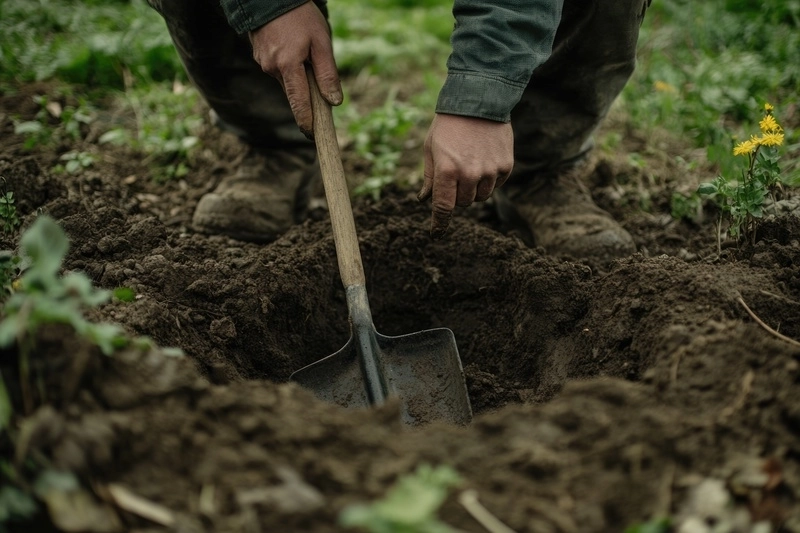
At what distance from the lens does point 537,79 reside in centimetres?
269

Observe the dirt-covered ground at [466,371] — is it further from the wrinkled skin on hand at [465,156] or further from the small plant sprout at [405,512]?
the wrinkled skin on hand at [465,156]

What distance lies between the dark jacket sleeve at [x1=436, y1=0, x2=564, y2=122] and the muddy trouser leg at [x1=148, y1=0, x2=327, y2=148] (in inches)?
31.8

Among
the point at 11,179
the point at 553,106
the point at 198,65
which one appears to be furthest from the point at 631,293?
the point at 11,179

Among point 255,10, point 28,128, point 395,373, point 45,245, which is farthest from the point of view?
point 28,128

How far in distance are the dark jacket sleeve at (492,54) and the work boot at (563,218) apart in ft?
2.63

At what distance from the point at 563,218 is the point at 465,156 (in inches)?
36.1

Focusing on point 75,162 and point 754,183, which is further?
point 75,162

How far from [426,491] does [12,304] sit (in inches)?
32.0

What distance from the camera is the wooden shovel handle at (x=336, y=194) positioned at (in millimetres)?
2180

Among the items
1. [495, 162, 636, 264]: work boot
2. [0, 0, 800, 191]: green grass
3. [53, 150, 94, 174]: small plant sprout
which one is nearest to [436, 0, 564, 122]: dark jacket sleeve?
[495, 162, 636, 264]: work boot

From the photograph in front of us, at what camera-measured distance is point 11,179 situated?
252 cm

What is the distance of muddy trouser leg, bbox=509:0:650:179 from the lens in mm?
2432

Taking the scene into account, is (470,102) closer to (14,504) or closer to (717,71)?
(14,504)

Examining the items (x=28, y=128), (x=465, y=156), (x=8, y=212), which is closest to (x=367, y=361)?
(x=465, y=156)
